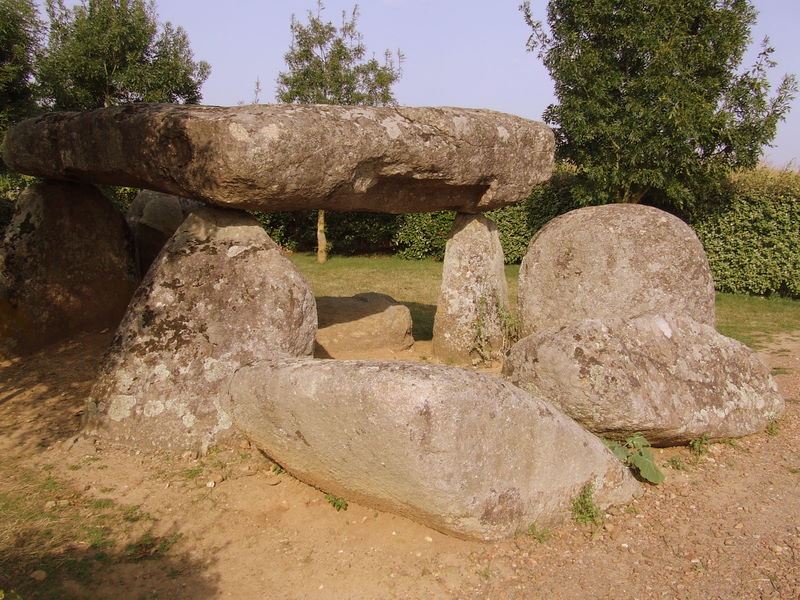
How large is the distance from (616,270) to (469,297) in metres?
1.68

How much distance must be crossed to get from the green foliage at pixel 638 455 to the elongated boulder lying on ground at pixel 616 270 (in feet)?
7.27

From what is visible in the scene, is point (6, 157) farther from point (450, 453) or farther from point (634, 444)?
point (634, 444)

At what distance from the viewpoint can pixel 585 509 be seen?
14.3 feet

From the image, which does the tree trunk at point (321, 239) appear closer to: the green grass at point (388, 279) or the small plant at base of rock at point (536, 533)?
the green grass at point (388, 279)

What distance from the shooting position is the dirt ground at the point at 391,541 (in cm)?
371

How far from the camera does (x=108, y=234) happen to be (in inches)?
309

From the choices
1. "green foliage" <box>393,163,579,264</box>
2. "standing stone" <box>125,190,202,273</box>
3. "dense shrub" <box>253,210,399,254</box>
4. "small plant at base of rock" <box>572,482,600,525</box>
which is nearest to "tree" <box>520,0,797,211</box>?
"green foliage" <box>393,163,579,264</box>

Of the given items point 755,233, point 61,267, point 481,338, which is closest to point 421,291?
point 481,338

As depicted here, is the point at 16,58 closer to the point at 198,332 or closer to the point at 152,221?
the point at 152,221

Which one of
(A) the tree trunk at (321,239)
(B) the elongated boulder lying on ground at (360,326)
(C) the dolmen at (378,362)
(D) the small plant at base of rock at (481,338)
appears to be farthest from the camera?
(A) the tree trunk at (321,239)

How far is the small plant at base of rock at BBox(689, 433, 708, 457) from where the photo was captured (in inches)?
215

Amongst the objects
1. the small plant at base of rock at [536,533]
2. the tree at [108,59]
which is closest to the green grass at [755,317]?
the small plant at base of rock at [536,533]

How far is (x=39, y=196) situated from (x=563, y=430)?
6.26 meters

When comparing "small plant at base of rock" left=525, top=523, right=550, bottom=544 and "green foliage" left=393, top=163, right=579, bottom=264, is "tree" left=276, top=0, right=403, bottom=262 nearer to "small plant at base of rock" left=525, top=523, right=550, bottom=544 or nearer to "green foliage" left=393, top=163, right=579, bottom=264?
"green foliage" left=393, top=163, right=579, bottom=264
